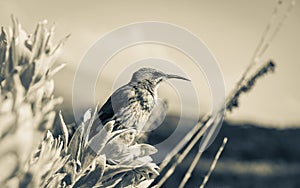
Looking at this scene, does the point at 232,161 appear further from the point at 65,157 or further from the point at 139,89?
the point at 65,157

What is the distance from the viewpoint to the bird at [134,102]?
0.39 metres

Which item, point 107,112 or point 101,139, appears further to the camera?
point 107,112

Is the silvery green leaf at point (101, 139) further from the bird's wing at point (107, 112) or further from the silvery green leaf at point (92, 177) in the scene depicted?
the bird's wing at point (107, 112)

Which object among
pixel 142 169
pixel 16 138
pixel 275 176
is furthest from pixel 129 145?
pixel 275 176

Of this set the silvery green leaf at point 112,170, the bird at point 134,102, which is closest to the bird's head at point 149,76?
the bird at point 134,102

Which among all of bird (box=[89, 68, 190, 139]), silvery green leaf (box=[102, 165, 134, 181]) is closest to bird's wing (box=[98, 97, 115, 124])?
bird (box=[89, 68, 190, 139])

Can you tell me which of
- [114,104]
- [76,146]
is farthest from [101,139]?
[114,104]

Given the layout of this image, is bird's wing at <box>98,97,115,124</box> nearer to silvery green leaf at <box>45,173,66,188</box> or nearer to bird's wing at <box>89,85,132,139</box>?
bird's wing at <box>89,85,132,139</box>

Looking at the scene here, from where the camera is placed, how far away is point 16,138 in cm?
19

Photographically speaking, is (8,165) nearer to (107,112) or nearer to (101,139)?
(101,139)

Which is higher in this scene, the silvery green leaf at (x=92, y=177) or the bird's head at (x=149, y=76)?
the bird's head at (x=149, y=76)

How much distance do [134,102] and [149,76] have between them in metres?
0.06

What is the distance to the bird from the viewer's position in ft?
1.28

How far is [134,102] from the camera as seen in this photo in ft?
1.40
